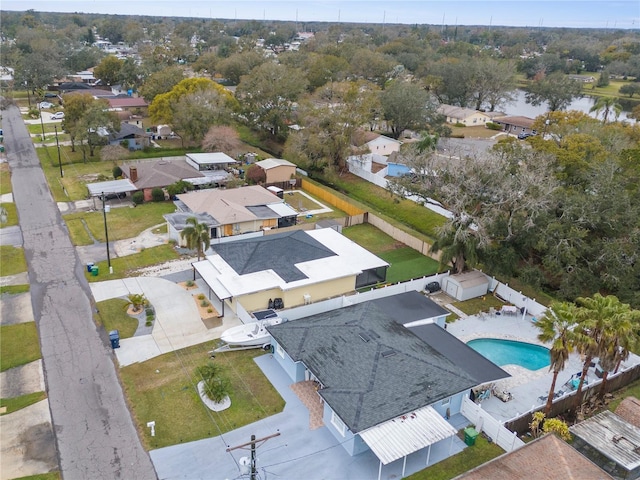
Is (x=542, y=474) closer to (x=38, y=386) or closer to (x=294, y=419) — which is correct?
(x=294, y=419)

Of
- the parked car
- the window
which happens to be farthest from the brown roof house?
the parked car

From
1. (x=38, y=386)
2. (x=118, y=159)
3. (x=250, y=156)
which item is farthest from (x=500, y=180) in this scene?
(x=118, y=159)

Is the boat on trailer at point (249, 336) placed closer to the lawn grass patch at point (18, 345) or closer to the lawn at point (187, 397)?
the lawn at point (187, 397)

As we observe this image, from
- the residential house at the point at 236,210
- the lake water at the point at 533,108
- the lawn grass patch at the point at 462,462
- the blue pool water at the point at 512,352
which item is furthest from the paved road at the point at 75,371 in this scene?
the lake water at the point at 533,108

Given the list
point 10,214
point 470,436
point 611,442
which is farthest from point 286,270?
point 10,214

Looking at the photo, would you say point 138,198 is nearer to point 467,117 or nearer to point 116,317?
point 116,317

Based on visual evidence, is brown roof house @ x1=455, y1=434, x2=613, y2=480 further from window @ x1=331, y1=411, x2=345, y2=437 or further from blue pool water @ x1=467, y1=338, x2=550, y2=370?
blue pool water @ x1=467, y1=338, x2=550, y2=370
